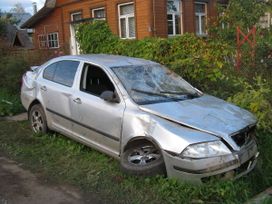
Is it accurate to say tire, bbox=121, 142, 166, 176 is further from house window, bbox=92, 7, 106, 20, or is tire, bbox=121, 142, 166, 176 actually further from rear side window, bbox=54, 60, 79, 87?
house window, bbox=92, 7, 106, 20

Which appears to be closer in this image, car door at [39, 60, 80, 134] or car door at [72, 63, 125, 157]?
car door at [72, 63, 125, 157]

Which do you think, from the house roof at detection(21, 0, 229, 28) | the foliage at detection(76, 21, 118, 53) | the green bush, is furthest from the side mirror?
the house roof at detection(21, 0, 229, 28)

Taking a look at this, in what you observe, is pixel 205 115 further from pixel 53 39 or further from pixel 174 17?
pixel 53 39

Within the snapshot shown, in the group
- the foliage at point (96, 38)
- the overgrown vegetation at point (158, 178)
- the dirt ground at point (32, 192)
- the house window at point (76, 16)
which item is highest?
the house window at point (76, 16)

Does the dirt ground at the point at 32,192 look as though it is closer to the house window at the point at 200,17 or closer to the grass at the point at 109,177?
the grass at the point at 109,177

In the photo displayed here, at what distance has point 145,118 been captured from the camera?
17.5 feet

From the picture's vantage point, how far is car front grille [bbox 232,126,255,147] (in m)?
5.17

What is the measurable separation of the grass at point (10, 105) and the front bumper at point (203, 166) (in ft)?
19.3

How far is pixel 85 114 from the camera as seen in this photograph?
20.3 ft

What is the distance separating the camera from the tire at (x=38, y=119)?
290 inches

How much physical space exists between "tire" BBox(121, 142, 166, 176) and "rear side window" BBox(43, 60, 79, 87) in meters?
1.78

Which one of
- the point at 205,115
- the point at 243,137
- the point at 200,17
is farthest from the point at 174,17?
the point at 243,137

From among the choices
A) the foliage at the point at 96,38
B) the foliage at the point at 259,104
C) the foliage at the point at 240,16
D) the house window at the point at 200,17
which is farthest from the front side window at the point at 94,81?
the house window at the point at 200,17

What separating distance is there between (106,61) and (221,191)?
2.70 meters
